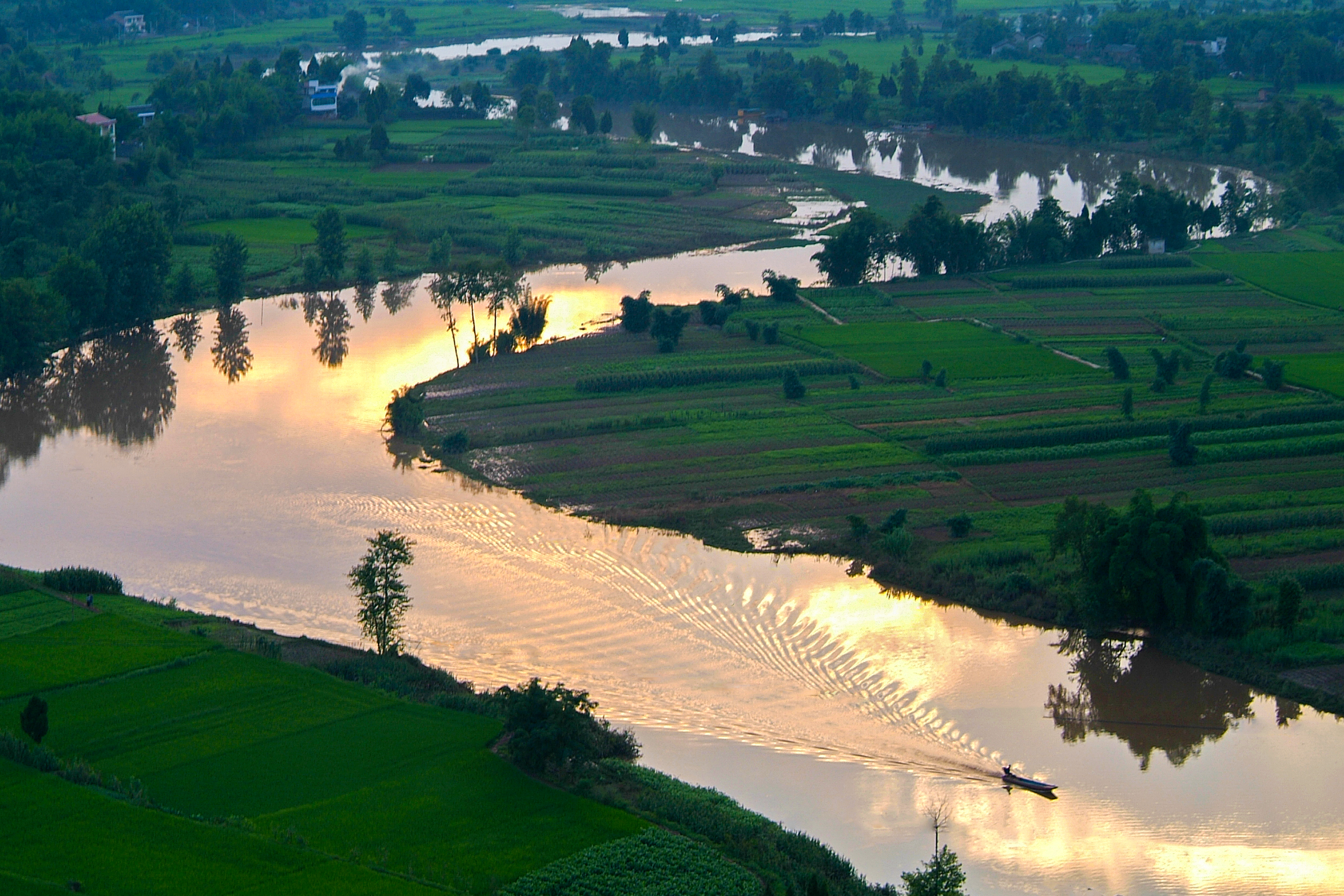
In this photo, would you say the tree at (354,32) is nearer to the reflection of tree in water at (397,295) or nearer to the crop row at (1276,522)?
the reflection of tree in water at (397,295)

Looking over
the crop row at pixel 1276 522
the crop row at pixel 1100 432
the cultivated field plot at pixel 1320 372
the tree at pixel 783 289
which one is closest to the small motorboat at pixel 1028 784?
the crop row at pixel 1276 522

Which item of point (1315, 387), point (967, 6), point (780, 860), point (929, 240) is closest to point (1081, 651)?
point (780, 860)

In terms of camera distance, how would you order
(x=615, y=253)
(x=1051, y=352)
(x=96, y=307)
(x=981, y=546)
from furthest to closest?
(x=615, y=253) → (x=96, y=307) → (x=1051, y=352) → (x=981, y=546)

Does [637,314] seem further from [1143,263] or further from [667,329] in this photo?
[1143,263]

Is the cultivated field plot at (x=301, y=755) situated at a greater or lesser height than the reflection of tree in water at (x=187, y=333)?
lesser

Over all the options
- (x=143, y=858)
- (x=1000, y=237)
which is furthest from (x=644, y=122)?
(x=143, y=858)

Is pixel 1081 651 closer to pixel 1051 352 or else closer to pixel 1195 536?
pixel 1195 536
